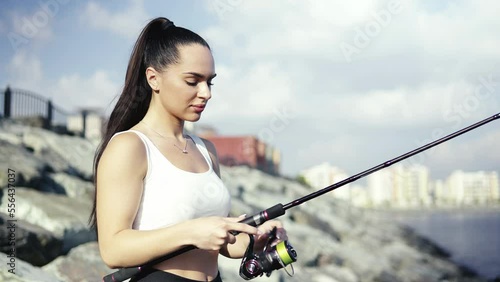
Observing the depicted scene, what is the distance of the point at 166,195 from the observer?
1889 millimetres

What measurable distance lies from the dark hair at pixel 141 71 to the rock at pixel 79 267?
2.84m

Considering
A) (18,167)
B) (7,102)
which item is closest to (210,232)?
(18,167)

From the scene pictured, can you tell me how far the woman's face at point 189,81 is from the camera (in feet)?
6.49

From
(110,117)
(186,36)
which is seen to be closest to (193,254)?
(110,117)

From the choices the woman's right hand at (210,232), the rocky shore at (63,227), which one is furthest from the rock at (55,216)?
the woman's right hand at (210,232)

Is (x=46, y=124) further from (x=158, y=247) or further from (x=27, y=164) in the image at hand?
(x=158, y=247)

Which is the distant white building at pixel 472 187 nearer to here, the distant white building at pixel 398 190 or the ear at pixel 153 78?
the distant white building at pixel 398 190

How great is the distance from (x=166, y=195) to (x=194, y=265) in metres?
0.28

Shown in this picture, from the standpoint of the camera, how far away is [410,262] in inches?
746

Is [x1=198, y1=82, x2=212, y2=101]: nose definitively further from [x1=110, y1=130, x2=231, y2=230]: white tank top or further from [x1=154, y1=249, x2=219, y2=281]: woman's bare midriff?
[x1=154, y1=249, x2=219, y2=281]: woman's bare midriff

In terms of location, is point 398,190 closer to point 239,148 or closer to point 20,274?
point 239,148

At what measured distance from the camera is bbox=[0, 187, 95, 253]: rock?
19.1 feet

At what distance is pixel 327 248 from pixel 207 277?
37.6 ft

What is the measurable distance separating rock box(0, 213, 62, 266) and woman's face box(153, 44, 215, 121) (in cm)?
344
